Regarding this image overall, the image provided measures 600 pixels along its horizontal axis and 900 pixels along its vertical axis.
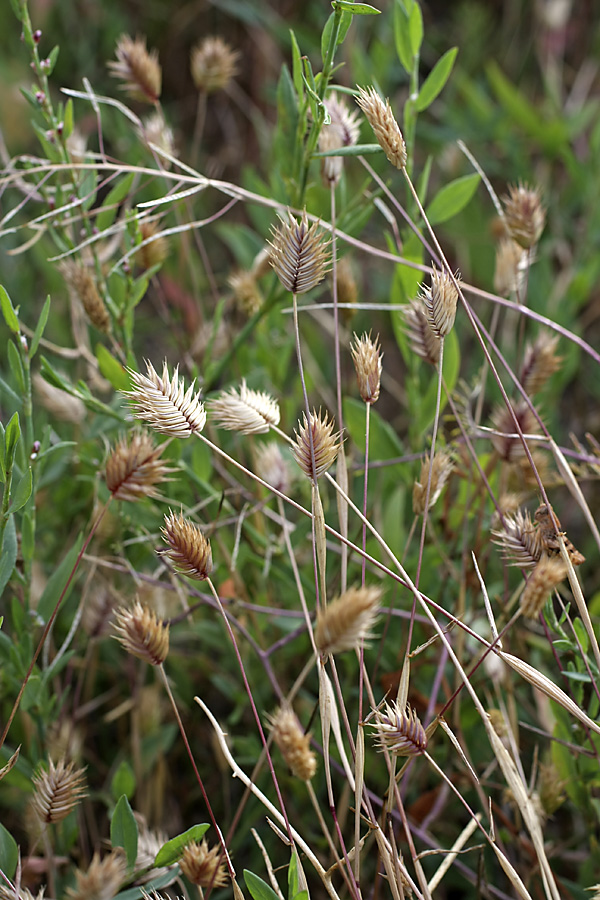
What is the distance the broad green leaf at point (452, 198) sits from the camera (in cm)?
81

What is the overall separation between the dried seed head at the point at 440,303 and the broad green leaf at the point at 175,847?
1.29ft

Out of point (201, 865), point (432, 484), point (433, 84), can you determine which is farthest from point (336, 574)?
point (433, 84)

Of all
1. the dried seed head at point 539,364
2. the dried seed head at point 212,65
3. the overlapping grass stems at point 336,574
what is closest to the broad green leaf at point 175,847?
the overlapping grass stems at point 336,574

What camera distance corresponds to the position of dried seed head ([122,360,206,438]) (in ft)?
1.70

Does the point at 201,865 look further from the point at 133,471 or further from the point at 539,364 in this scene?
the point at 539,364

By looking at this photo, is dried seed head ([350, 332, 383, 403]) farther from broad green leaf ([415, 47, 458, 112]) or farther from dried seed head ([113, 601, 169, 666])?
broad green leaf ([415, 47, 458, 112])

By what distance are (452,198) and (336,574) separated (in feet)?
1.34

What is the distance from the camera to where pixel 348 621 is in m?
0.42

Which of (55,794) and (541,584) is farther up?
(541,584)

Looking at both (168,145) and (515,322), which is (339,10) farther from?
(515,322)

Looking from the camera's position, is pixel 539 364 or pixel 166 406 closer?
pixel 166 406

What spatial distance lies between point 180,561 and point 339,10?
1.40ft

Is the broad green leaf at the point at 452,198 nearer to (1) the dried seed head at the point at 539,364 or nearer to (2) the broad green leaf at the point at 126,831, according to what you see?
(1) the dried seed head at the point at 539,364

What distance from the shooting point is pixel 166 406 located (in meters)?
0.52
